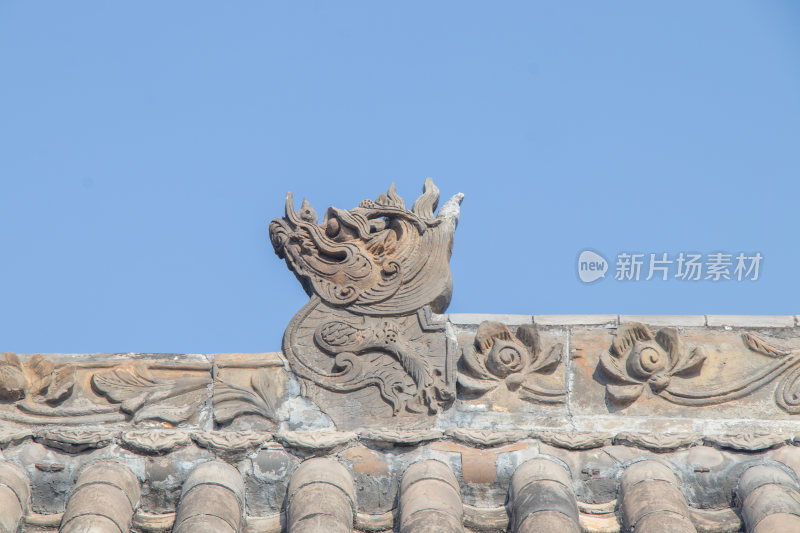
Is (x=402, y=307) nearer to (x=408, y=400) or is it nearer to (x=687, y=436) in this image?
(x=408, y=400)

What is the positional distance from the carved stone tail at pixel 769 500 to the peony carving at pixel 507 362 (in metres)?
1.38

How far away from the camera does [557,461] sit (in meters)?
8.52

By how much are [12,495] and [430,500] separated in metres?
2.54

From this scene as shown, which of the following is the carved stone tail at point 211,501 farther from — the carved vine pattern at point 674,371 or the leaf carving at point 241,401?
the carved vine pattern at point 674,371

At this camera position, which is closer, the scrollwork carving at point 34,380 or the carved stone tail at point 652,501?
the carved stone tail at point 652,501

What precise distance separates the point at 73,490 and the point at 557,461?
2.99m

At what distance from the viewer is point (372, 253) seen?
31.6ft

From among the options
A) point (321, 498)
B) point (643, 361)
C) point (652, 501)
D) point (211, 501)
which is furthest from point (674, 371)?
point (211, 501)

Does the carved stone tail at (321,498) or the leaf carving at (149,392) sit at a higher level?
the leaf carving at (149,392)

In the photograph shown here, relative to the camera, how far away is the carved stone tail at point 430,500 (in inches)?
301

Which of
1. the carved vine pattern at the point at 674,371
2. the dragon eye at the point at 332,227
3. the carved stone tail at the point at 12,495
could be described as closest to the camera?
the carved stone tail at the point at 12,495

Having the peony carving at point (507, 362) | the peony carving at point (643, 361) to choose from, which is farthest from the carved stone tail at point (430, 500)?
the peony carving at point (643, 361)

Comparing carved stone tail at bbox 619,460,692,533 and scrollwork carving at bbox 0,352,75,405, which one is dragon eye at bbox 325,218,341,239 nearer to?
scrollwork carving at bbox 0,352,75,405

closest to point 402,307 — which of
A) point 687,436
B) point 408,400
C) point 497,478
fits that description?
point 408,400
